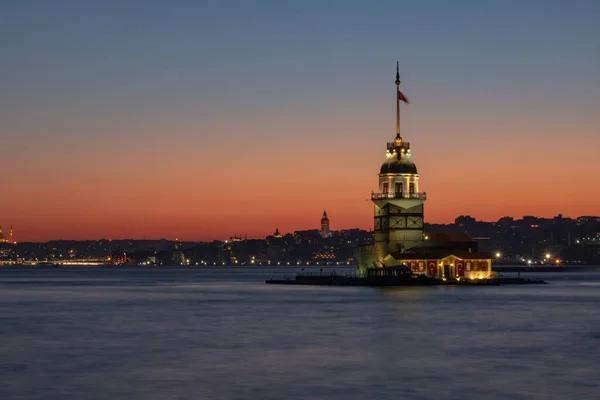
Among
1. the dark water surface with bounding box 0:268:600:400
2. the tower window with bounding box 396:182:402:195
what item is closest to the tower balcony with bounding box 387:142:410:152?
the tower window with bounding box 396:182:402:195

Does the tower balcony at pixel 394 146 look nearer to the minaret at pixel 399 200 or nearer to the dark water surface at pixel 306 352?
the minaret at pixel 399 200

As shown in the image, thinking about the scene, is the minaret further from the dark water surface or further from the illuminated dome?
the dark water surface

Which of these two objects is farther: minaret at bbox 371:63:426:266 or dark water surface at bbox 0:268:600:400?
minaret at bbox 371:63:426:266

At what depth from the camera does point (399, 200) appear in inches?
4606

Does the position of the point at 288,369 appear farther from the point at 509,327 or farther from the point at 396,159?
the point at 396,159

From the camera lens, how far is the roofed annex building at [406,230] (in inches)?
4619

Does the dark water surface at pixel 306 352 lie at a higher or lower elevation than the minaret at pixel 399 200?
lower

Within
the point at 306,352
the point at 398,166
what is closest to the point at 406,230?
the point at 398,166

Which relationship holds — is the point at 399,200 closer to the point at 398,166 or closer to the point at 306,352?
the point at 398,166

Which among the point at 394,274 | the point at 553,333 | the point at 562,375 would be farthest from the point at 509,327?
the point at 394,274

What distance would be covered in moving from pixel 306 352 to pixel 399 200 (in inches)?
2738

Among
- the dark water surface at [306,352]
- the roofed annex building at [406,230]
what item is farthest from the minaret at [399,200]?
the dark water surface at [306,352]

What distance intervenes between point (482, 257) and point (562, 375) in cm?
8138

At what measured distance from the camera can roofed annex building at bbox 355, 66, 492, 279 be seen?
11731 cm
